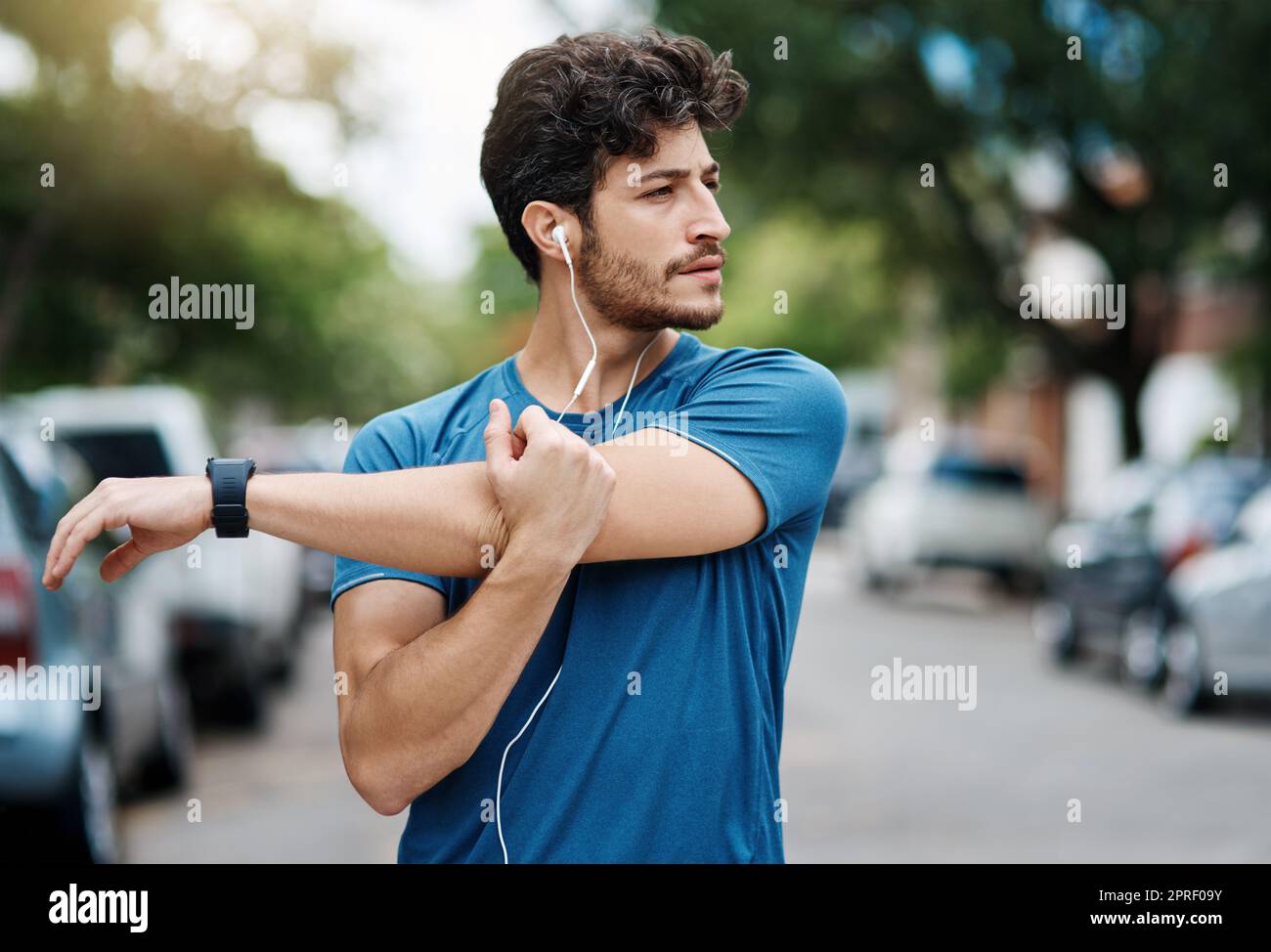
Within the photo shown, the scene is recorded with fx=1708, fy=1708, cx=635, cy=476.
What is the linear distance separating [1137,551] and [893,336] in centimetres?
1768

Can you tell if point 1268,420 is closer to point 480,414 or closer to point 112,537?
point 112,537

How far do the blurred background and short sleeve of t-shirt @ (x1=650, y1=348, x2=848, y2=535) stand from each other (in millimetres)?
484

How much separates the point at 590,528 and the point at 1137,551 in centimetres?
1129

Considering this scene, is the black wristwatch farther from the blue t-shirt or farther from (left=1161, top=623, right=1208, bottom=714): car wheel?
(left=1161, top=623, right=1208, bottom=714): car wheel

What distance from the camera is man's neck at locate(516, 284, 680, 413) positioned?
2.28 m

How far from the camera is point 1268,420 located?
26.1m

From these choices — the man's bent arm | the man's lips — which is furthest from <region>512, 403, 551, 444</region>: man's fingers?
the man's lips

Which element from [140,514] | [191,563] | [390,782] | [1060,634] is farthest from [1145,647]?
[140,514]

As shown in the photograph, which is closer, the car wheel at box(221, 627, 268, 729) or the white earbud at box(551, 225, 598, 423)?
the white earbud at box(551, 225, 598, 423)

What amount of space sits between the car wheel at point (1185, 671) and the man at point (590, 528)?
30.3 feet

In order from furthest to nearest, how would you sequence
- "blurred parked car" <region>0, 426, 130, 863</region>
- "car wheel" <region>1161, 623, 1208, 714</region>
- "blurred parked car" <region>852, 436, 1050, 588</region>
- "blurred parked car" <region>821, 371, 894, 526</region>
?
"blurred parked car" <region>821, 371, 894, 526</region> → "blurred parked car" <region>852, 436, 1050, 588</region> → "car wheel" <region>1161, 623, 1208, 714</region> → "blurred parked car" <region>0, 426, 130, 863</region>

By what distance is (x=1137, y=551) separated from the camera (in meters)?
12.6

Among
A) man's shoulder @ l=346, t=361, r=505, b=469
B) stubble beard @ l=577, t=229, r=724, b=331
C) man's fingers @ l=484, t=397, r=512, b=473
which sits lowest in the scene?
man's fingers @ l=484, t=397, r=512, b=473
